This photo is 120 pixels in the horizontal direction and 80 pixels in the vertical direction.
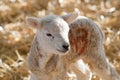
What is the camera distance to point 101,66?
104 inches

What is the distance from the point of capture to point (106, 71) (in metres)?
2.69

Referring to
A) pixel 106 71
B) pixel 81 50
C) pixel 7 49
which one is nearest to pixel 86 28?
pixel 81 50

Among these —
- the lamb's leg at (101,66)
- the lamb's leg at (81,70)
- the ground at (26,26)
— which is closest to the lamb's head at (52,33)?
the lamb's leg at (101,66)

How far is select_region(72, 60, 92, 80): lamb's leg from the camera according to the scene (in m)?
2.81

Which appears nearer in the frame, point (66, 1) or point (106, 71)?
point (106, 71)

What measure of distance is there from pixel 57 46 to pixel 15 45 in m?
1.51

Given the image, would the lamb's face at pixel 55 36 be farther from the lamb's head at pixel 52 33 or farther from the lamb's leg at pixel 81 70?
the lamb's leg at pixel 81 70

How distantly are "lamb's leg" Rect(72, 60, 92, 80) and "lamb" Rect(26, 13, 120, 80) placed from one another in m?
0.01

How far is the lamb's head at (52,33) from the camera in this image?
223 centimetres

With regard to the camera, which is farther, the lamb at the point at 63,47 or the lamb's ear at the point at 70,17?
the lamb's ear at the point at 70,17

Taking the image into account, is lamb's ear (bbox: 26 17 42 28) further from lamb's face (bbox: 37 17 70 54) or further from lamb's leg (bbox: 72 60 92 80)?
lamb's leg (bbox: 72 60 92 80)

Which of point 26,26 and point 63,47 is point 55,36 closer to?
point 63,47

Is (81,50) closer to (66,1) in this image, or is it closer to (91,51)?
(91,51)

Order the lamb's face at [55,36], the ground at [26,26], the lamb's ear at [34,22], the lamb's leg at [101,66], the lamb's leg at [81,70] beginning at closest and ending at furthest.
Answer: the lamb's face at [55,36] < the lamb's ear at [34,22] < the lamb's leg at [101,66] < the lamb's leg at [81,70] < the ground at [26,26]
